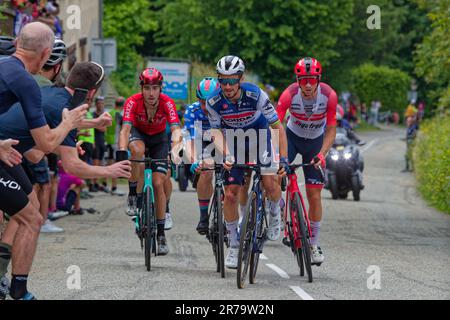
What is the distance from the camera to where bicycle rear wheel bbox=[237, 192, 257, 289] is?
1029 centimetres

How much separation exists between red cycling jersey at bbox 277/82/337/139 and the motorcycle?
11.0 metres

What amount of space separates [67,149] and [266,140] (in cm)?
302

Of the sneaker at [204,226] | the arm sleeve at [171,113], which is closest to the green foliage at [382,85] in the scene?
the arm sleeve at [171,113]

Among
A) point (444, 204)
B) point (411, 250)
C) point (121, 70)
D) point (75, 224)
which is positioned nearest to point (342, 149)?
point (444, 204)

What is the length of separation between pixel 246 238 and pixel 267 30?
49.3 metres

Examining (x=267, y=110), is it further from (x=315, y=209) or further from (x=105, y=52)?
(x=105, y=52)

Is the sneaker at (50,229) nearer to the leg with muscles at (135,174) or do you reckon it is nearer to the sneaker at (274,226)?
the leg with muscles at (135,174)

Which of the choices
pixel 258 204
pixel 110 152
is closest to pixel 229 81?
pixel 258 204

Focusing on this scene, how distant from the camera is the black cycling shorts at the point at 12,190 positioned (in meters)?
8.45

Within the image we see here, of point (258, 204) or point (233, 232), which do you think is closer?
point (258, 204)

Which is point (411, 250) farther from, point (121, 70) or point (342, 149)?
point (121, 70)

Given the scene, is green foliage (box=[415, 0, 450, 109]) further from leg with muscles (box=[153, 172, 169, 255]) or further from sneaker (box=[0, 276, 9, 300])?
sneaker (box=[0, 276, 9, 300])

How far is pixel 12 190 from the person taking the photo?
27.8 ft

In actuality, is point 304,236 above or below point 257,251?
above
